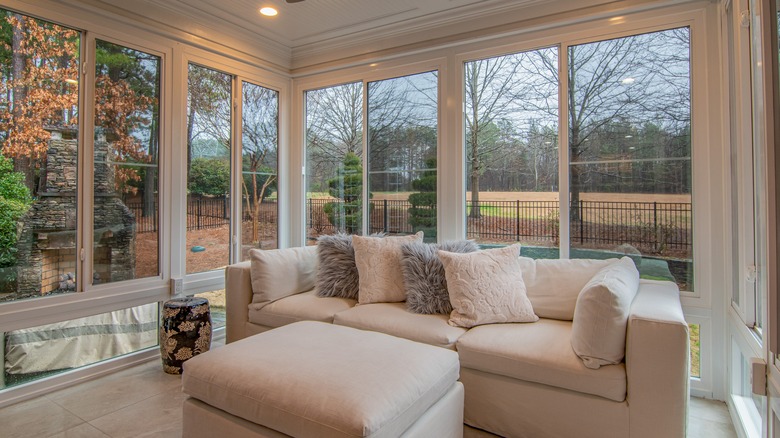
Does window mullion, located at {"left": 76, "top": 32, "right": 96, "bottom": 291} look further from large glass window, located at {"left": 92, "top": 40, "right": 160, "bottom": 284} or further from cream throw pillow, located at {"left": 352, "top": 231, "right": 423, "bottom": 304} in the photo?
cream throw pillow, located at {"left": 352, "top": 231, "right": 423, "bottom": 304}

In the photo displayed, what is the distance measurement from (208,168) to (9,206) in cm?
134

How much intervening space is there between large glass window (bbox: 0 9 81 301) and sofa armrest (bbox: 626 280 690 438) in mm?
3246

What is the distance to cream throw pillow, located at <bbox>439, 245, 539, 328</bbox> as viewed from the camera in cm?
238

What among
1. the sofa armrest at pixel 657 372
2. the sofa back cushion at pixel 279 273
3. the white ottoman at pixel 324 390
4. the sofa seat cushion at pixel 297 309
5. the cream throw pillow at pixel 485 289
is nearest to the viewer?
the white ottoman at pixel 324 390

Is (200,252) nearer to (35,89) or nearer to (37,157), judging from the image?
(37,157)

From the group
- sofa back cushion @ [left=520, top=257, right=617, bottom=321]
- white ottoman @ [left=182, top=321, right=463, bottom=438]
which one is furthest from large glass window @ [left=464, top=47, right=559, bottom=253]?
white ottoman @ [left=182, top=321, right=463, bottom=438]

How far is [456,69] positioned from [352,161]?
1.28 m

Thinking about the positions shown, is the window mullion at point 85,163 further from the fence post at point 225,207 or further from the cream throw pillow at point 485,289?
the cream throw pillow at point 485,289

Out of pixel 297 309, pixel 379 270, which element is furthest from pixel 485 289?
pixel 297 309

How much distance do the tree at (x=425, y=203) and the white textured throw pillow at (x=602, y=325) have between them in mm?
1666

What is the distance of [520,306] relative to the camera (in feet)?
7.89

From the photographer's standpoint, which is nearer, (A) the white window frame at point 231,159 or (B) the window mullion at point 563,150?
(B) the window mullion at point 563,150

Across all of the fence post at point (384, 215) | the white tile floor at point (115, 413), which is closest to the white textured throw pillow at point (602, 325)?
the white tile floor at point (115, 413)

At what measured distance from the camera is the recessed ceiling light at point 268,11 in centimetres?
319
